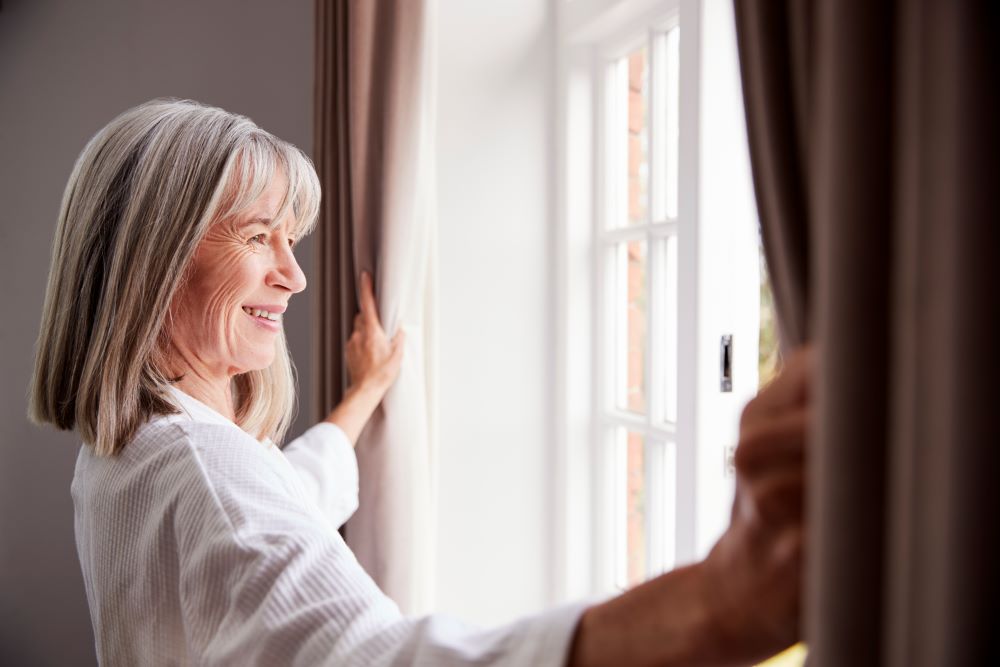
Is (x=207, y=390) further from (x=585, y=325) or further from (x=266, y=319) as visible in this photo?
(x=585, y=325)

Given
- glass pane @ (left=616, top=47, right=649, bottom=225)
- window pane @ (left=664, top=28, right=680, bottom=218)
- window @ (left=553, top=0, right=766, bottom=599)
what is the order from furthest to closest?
1. glass pane @ (left=616, top=47, right=649, bottom=225)
2. window pane @ (left=664, top=28, right=680, bottom=218)
3. window @ (left=553, top=0, right=766, bottom=599)

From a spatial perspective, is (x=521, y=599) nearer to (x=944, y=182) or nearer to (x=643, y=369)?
(x=643, y=369)

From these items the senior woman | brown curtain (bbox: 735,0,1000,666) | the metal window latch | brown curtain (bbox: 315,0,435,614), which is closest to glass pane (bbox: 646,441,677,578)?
the metal window latch

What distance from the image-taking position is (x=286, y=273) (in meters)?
1.25

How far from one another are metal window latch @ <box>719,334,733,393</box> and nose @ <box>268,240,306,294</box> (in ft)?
2.67

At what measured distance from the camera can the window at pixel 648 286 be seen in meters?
1.40

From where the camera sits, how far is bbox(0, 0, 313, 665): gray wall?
2.23 metres

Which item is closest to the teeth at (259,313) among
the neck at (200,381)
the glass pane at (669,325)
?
the neck at (200,381)

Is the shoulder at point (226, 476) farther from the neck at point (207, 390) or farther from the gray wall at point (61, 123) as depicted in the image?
the gray wall at point (61, 123)

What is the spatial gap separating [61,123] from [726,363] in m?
2.48

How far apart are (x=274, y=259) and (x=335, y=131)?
0.62 metres

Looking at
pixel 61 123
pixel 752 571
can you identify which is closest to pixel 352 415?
pixel 752 571

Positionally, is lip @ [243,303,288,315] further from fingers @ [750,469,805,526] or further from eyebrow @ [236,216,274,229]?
fingers @ [750,469,805,526]

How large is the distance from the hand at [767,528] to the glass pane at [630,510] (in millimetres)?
1394
